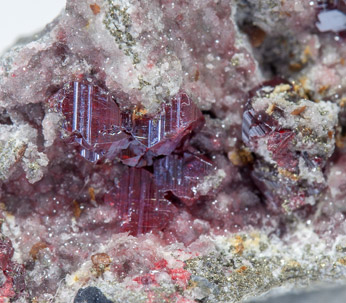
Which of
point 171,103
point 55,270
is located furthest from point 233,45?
point 55,270

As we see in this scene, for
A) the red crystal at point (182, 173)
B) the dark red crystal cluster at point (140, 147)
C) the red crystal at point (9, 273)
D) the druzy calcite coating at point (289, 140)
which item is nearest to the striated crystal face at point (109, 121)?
the dark red crystal cluster at point (140, 147)

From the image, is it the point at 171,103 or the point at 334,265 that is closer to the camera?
the point at 171,103

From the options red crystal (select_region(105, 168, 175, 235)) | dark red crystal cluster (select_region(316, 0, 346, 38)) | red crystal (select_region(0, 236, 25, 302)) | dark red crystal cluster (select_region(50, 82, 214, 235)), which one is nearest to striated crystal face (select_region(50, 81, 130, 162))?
dark red crystal cluster (select_region(50, 82, 214, 235))

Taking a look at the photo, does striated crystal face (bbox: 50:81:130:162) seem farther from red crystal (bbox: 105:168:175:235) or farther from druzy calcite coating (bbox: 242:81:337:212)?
druzy calcite coating (bbox: 242:81:337:212)

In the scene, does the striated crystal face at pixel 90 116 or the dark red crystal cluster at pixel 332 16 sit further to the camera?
the dark red crystal cluster at pixel 332 16

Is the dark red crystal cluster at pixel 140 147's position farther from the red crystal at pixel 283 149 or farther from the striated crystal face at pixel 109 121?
the red crystal at pixel 283 149

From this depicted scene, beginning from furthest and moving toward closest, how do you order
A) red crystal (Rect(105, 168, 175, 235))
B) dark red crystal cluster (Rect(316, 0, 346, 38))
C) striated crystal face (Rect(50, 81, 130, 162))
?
1. dark red crystal cluster (Rect(316, 0, 346, 38))
2. red crystal (Rect(105, 168, 175, 235))
3. striated crystal face (Rect(50, 81, 130, 162))

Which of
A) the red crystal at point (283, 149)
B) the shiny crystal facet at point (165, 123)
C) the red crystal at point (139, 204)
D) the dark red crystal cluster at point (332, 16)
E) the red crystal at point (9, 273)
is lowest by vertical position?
the red crystal at point (9, 273)

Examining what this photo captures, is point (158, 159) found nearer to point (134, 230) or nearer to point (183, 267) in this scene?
point (134, 230)
